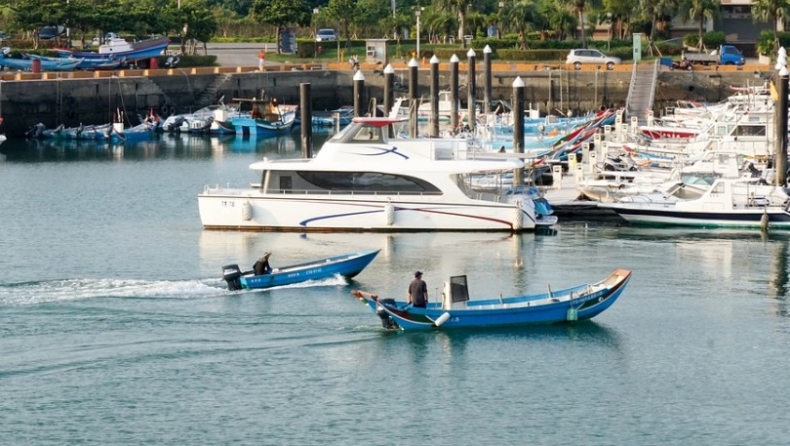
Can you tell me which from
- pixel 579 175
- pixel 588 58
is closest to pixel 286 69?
pixel 588 58

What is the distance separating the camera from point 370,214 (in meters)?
49.4

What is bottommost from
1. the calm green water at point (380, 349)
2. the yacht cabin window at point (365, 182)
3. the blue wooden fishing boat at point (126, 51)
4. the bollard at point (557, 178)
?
the calm green water at point (380, 349)

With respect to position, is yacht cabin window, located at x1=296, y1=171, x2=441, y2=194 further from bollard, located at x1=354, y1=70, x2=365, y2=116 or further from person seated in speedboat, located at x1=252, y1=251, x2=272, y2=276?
bollard, located at x1=354, y1=70, x2=365, y2=116

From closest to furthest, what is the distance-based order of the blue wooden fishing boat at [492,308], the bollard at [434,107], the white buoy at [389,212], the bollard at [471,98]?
the blue wooden fishing boat at [492,308]
the white buoy at [389,212]
the bollard at [434,107]
the bollard at [471,98]

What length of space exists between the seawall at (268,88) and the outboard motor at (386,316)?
51982mm

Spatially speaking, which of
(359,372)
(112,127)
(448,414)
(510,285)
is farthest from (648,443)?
(112,127)

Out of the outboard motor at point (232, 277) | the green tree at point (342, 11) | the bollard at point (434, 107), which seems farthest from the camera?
the green tree at point (342, 11)

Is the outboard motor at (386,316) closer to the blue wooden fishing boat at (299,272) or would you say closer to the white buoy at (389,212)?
the blue wooden fishing boat at (299,272)

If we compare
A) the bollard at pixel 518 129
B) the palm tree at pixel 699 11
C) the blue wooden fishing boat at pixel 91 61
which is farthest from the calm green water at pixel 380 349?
the palm tree at pixel 699 11

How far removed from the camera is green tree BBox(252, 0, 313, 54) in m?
105

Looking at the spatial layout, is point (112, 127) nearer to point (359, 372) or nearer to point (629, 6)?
point (629, 6)

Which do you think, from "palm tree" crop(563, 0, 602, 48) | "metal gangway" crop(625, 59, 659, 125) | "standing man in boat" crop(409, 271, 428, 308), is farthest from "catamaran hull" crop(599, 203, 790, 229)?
"palm tree" crop(563, 0, 602, 48)

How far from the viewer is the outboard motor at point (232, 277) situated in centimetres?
4100

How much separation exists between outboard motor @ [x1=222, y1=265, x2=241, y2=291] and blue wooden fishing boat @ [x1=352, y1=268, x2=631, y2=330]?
496 cm
